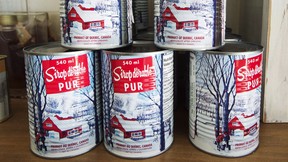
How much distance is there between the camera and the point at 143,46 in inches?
38.9

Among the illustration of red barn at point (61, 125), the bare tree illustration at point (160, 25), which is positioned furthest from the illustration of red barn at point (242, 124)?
the illustration of red barn at point (61, 125)

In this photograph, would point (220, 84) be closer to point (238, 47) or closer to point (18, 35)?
point (238, 47)

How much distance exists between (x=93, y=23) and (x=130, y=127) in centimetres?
25

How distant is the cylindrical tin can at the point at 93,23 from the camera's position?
2.75ft

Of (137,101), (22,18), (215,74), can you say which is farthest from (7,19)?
(215,74)

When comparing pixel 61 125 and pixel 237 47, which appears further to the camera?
pixel 237 47

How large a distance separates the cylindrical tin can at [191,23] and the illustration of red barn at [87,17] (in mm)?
146

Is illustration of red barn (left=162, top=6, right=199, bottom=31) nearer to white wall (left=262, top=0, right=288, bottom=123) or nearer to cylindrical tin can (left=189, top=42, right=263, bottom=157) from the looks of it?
cylindrical tin can (left=189, top=42, right=263, bottom=157)

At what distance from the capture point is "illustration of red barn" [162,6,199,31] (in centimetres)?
82

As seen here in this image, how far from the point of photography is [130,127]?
2.73 ft

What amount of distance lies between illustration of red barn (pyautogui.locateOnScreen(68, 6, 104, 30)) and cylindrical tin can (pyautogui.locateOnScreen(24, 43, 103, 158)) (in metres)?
0.06

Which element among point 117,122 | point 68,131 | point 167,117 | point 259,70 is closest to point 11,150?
point 68,131

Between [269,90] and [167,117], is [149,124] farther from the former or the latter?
[269,90]

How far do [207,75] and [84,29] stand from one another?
0.30 metres
